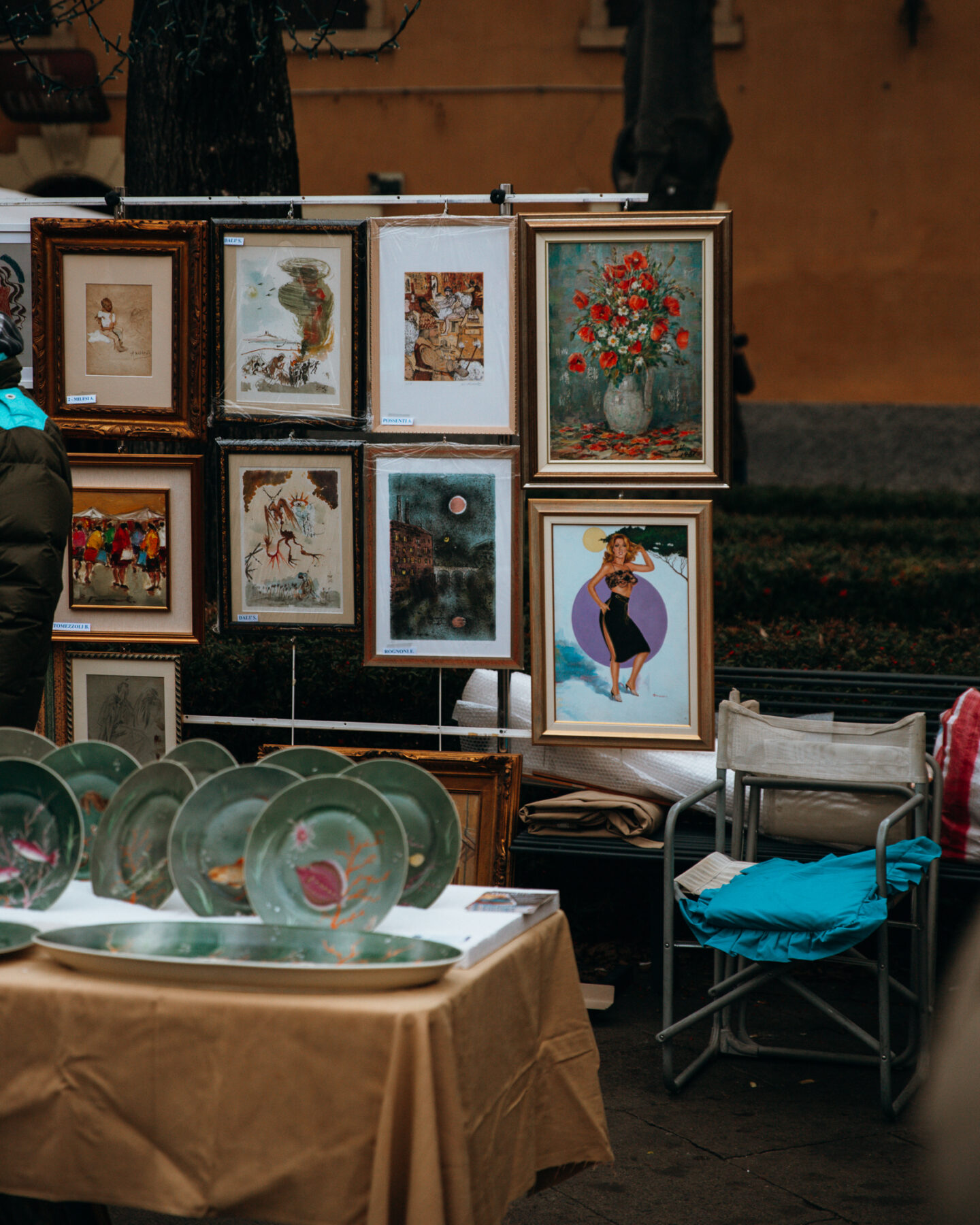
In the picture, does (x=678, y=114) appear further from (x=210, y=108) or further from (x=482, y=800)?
(x=482, y=800)

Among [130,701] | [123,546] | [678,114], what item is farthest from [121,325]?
[678,114]

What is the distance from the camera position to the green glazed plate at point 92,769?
273 centimetres

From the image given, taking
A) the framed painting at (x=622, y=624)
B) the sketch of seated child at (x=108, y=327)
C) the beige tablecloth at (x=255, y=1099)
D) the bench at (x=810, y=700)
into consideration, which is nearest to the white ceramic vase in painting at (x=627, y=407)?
the framed painting at (x=622, y=624)

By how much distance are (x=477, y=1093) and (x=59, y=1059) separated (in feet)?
2.03

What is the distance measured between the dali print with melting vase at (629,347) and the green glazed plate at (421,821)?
182 cm

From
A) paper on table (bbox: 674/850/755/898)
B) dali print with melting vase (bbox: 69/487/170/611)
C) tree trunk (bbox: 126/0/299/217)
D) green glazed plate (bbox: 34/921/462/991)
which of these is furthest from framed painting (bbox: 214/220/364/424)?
green glazed plate (bbox: 34/921/462/991)

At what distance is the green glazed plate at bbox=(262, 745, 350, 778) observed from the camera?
8.55 ft

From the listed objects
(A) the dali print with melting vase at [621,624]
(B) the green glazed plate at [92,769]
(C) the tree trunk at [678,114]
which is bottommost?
(B) the green glazed plate at [92,769]

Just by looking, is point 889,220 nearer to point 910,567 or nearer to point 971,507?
point 971,507

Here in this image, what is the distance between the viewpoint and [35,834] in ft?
8.11

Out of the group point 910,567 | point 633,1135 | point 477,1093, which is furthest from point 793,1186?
point 910,567

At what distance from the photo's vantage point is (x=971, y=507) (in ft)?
33.2

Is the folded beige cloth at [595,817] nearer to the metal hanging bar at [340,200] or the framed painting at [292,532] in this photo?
the framed painting at [292,532]

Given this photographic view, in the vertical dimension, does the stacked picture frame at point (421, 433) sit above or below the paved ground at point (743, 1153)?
above
